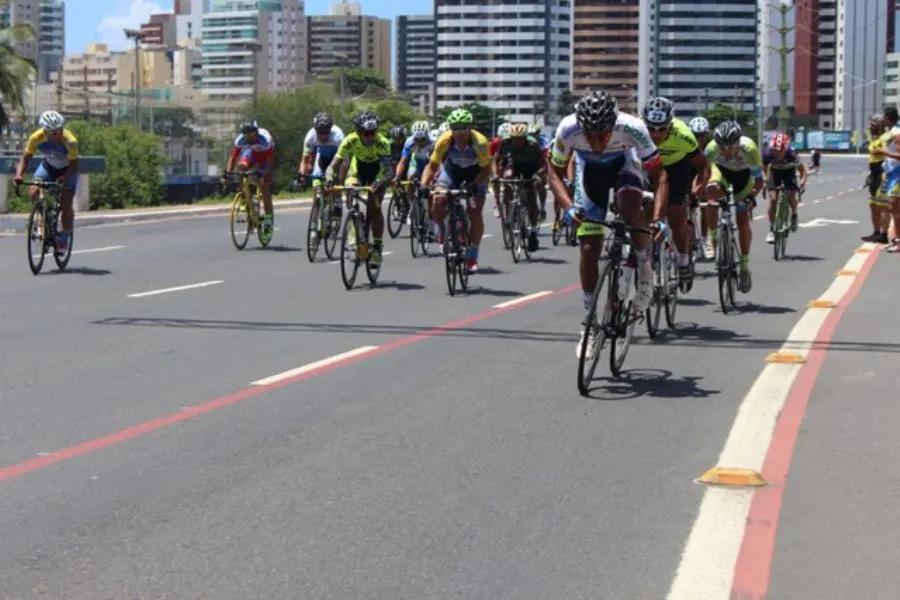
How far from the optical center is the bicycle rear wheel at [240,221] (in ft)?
73.5

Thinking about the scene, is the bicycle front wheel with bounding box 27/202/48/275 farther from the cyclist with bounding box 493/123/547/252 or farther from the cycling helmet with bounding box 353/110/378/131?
the cyclist with bounding box 493/123/547/252

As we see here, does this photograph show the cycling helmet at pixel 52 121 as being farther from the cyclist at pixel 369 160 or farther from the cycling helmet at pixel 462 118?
the cycling helmet at pixel 462 118

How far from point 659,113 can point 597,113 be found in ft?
9.37

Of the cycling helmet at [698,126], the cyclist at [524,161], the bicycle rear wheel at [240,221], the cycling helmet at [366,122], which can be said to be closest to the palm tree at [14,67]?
the bicycle rear wheel at [240,221]

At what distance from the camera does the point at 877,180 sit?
23750 mm

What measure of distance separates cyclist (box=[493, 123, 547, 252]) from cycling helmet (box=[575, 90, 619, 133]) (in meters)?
11.3

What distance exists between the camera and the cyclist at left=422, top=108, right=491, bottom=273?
1619 cm

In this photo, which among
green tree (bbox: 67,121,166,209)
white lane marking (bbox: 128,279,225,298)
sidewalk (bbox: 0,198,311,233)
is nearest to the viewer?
white lane marking (bbox: 128,279,225,298)

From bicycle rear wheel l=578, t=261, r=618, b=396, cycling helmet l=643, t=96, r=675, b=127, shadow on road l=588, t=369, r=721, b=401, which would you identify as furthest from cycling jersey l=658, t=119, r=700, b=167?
bicycle rear wheel l=578, t=261, r=618, b=396

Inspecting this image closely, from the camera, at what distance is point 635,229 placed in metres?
9.91

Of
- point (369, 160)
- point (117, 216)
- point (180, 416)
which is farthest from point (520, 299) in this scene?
point (117, 216)

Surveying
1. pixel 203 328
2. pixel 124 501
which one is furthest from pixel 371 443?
pixel 203 328

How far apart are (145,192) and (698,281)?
51143 mm

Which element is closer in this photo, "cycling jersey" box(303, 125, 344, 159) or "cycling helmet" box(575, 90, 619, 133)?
"cycling helmet" box(575, 90, 619, 133)
